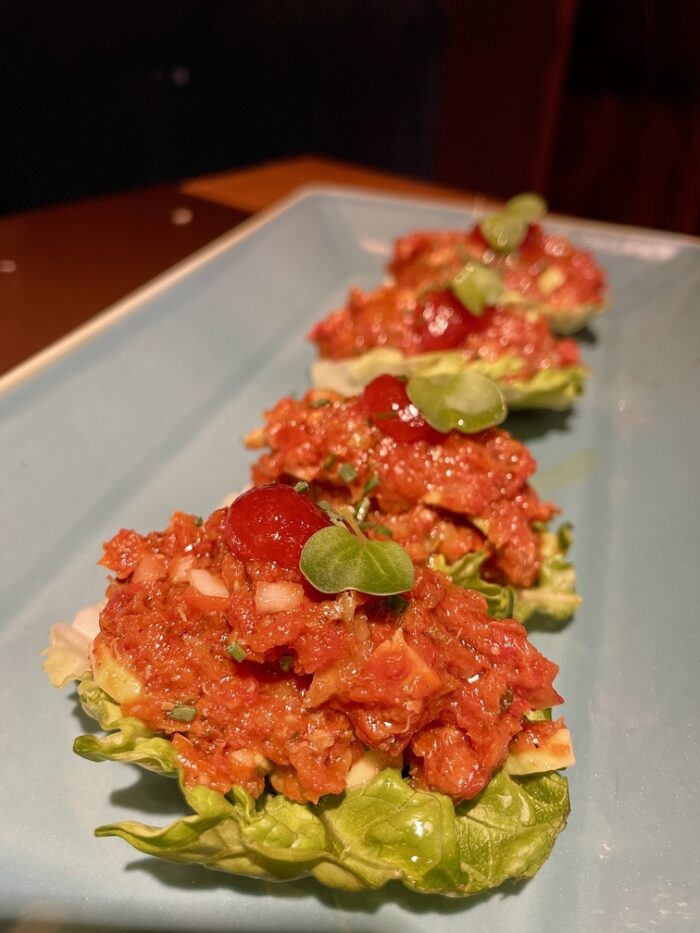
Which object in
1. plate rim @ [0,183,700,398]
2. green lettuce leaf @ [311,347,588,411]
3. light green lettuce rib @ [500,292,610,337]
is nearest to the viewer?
plate rim @ [0,183,700,398]

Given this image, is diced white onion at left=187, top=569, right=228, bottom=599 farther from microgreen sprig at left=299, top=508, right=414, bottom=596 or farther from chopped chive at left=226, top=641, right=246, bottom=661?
microgreen sprig at left=299, top=508, right=414, bottom=596

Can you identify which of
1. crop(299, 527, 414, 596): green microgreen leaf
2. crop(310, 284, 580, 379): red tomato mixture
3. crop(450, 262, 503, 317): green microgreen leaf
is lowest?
crop(310, 284, 580, 379): red tomato mixture

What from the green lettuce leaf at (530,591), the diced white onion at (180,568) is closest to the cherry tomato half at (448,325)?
the green lettuce leaf at (530,591)

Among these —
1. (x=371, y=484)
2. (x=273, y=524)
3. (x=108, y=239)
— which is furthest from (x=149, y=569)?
(x=108, y=239)

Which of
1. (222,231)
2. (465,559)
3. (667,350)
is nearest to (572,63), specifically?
(222,231)

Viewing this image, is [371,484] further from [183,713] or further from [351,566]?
[183,713]

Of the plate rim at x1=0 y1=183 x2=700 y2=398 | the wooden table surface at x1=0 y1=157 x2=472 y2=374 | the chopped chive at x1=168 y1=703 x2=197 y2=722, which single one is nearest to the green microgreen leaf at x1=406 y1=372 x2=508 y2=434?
the chopped chive at x1=168 y1=703 x2=197 y2=722

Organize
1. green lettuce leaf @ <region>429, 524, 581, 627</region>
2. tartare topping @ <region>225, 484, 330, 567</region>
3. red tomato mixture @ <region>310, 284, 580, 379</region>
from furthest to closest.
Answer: red tomato mixture @ <region>310, 284, 580, 379</region> < green lettuce leaf @ <region>429, 524, 581, 627</region> < tartare topping @ <region>225, 484, 330, 567</region>
